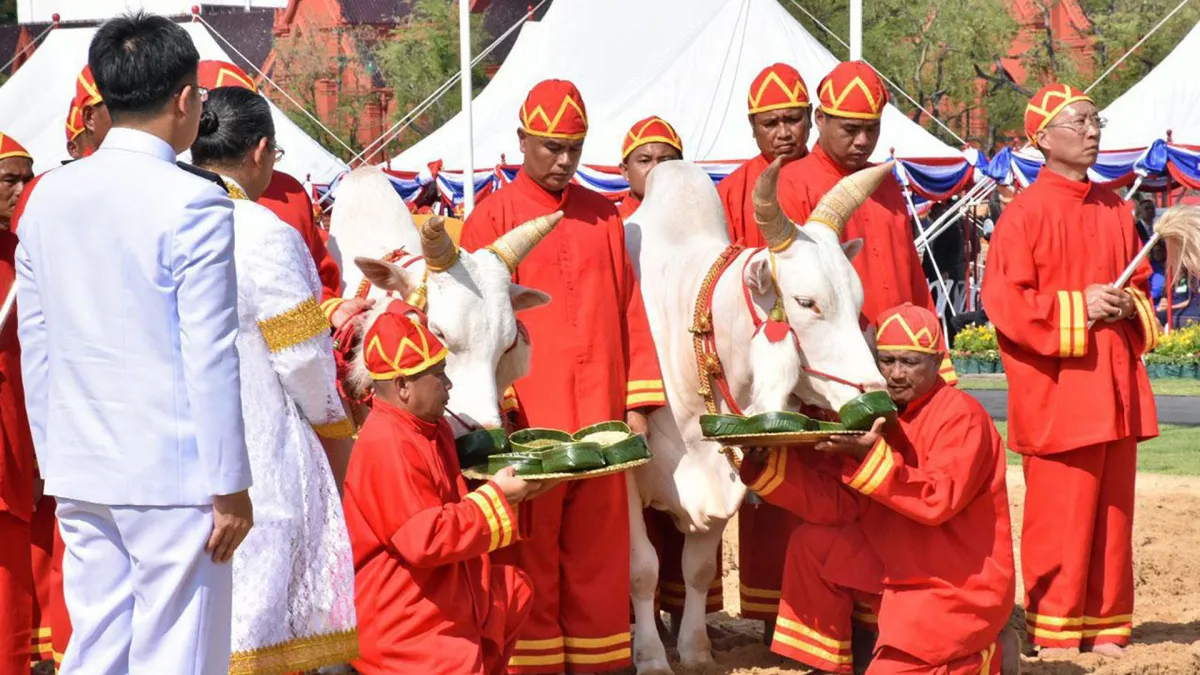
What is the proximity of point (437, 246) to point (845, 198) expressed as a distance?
1508 mm

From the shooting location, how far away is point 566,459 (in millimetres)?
5246

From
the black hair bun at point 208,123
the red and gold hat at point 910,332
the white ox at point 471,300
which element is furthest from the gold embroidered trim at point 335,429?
the red and gold hat at point 910,332

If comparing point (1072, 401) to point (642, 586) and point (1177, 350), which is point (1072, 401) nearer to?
point (642, 586)

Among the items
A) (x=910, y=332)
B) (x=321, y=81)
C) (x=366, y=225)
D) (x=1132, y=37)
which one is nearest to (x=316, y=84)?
(x=321, y=81)

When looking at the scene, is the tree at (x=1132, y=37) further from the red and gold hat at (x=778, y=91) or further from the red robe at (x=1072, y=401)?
the red and gold hat at (x=778, y=91)

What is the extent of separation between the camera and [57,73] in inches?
851

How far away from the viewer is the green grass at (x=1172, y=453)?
11820 mm

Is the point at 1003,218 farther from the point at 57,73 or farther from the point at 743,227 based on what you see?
the point at 57,73

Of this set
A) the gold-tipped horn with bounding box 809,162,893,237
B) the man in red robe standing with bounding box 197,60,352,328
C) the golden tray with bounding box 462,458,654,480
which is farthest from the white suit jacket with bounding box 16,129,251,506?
the gold-tipped horn with bounding box 809,162,893,237

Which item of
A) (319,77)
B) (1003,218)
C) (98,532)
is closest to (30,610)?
(98,532)

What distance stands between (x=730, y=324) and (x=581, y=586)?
1.08 m

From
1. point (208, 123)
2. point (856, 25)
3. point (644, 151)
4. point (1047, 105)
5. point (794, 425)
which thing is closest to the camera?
point (208, 123)

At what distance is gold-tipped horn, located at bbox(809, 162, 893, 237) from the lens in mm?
6238

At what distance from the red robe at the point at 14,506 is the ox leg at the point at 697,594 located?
242 centimetres
